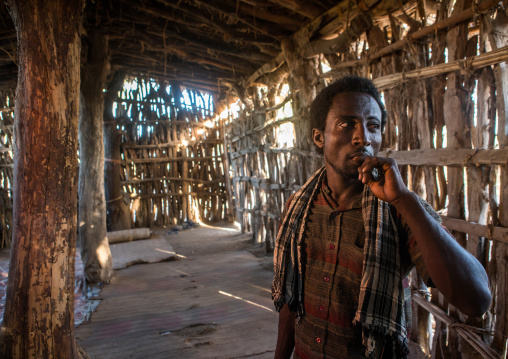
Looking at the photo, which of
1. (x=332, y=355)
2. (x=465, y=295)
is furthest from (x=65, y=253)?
(x=465, y=295)

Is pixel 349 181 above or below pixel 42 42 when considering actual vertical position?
below

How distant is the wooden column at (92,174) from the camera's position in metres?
5.22

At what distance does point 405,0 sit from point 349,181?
2787 millimetres

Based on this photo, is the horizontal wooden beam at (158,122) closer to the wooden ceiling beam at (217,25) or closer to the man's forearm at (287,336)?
the wooden ceiling beam at (217,25)

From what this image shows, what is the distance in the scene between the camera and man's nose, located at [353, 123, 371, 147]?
1306mm

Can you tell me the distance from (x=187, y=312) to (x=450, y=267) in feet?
12.2

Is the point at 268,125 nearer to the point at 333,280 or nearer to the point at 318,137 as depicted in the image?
the point at 318,137

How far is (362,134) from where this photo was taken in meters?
1.32

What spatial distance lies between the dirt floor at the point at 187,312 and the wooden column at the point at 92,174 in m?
0.46

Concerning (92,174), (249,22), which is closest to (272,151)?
(249,22)

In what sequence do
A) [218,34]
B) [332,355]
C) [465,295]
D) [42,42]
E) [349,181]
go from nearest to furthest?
1. [465,295]
2. [332,355]
3. [349,181]
4. [42,42]
5. [218,34]

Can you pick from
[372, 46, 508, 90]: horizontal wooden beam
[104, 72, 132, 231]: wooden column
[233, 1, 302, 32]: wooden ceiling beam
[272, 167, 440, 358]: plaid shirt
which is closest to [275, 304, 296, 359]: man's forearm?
[272, 167, 440, 358]: plaid shirt

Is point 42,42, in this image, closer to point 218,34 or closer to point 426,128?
point 426,128

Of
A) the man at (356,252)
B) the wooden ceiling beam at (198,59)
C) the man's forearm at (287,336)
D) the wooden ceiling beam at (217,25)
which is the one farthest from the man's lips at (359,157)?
the wooden ceiling beam at (198,59)
